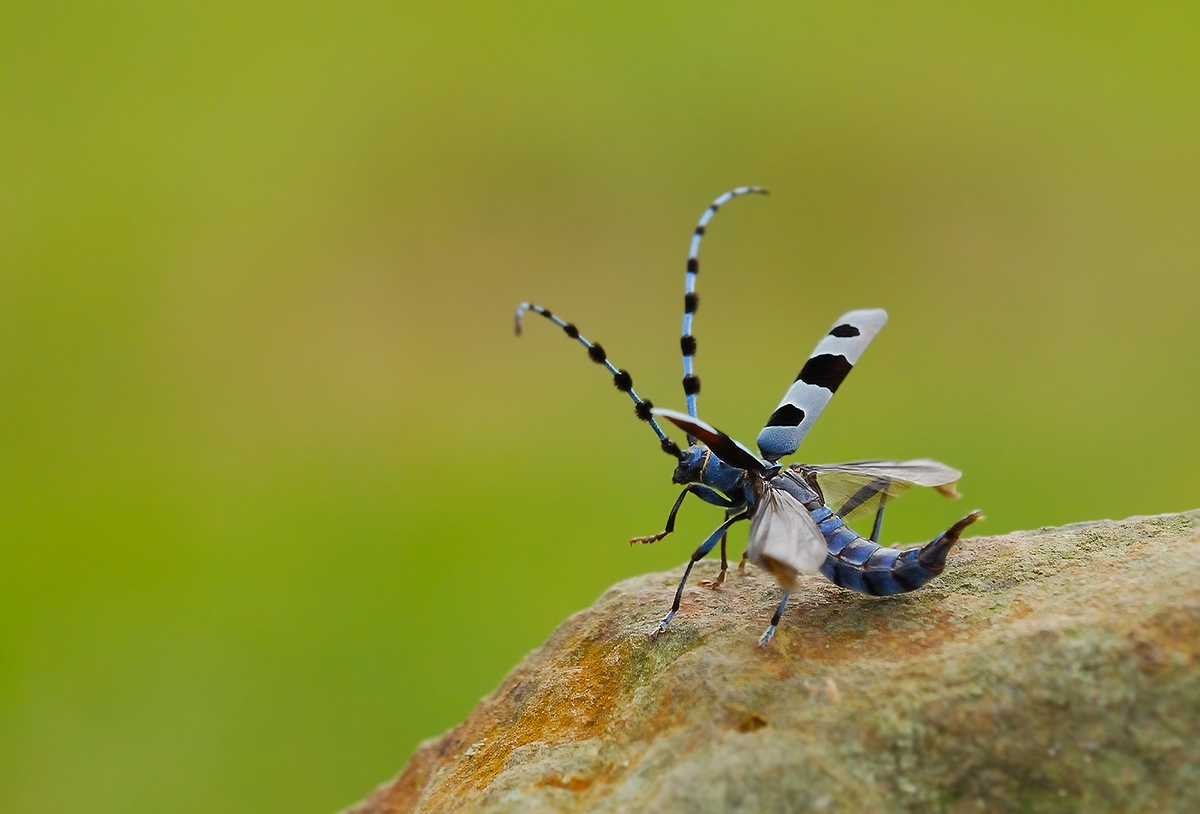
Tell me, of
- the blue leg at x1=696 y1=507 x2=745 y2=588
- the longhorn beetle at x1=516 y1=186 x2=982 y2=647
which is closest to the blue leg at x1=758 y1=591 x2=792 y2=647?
the longhorn beetle at x1=516 y1=186 x2=982 y2=647

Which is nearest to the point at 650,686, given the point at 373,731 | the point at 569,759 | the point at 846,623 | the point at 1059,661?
the point at 569,759

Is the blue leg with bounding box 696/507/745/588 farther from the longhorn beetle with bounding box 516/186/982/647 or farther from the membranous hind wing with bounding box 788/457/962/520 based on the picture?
the membranous hind wing with bounding box 788/457/962/520

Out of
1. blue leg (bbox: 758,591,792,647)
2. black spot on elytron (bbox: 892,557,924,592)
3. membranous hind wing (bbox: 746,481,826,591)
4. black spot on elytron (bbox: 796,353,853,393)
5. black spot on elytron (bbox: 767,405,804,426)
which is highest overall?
black spot on elytron (bbox: 796,353,853,393)

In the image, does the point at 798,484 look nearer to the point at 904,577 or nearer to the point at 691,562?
the point at 691,562

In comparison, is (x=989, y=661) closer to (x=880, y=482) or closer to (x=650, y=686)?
(x=650, y=686)

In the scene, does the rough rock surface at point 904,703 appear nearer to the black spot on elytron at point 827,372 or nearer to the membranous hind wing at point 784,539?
the membranous hind wing at point 784,539

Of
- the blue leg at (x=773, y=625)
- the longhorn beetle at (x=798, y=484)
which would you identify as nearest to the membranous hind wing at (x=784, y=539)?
the longhorn beetle at (x=798, y=484)
